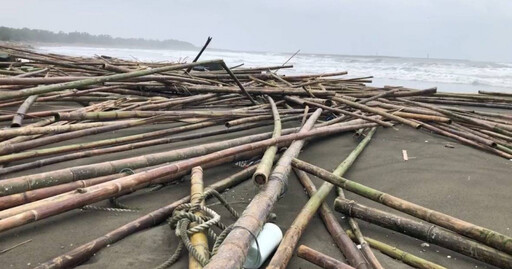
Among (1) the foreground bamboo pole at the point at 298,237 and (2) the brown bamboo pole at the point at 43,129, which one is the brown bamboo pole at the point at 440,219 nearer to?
(1) the foreground bamboo pole at the point at 298,237

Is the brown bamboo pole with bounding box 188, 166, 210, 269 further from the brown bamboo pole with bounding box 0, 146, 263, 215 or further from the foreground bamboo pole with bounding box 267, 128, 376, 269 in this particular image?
the brown bamboo pole with bounding box 0, 146, 263, 215

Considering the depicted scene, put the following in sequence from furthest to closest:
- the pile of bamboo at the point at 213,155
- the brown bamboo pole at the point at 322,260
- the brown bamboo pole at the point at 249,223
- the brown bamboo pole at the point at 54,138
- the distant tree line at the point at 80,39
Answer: the distant tree line at the point at 80,39
the brown bamboo pole at the point at 54,138
the pile of bamboo at the point at 213,155
the brown bamboo pole at the point at 322,260
the brown bamboo pole at the point at 249,223

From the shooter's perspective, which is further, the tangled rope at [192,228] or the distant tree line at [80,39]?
the distant tree line at [80,39]

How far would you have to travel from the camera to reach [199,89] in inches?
196

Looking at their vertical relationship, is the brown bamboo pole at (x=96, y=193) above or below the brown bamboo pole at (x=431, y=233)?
above

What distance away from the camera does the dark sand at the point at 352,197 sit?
6.22 feet

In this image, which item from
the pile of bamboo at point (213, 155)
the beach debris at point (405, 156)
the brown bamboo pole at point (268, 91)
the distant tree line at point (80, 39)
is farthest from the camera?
the distant tree line at point (80, 39)

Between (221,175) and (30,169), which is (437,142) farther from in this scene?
(30,169)

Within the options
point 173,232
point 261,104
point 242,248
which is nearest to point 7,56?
point 261,104

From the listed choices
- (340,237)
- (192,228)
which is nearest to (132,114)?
(192,228)

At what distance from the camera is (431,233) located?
1.98 metres

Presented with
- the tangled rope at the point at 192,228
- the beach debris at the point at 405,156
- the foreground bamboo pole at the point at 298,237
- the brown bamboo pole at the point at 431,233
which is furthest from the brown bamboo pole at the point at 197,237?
the beach debris at the point at 405,156

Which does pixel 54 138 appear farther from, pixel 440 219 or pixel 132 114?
pixel 440 219

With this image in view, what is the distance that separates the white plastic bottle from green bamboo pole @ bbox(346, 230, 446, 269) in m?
0.50
